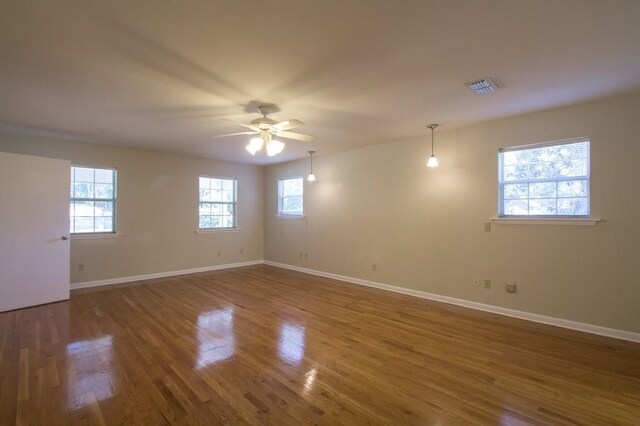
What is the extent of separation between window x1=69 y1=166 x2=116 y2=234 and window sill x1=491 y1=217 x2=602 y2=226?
637 centimetres

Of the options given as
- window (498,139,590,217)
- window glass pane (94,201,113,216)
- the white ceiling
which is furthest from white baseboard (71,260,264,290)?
window (498,139,590,217)

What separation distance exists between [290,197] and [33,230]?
4.48 m

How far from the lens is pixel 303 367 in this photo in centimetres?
261

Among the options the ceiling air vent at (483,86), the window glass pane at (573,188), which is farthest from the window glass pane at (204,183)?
the window glass pane at (573,188)

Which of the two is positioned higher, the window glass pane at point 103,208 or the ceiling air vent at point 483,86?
the ceiling air vent at point 483,86

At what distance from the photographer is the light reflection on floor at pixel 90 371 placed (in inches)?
86.4

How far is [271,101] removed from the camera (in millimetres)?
3291

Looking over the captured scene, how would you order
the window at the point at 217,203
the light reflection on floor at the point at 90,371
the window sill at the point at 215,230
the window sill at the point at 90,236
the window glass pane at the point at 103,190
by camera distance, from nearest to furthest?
the light reflection on floor at the point at 90,371, the window sill at the point at 90,236, the window glass pane at the point at 103,190, the window sill at the point at 215,230, the window at the point at 217,203

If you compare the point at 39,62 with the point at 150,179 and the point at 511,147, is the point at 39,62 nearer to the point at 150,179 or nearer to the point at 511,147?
the point at 150,179

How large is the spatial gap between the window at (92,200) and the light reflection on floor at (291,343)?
→ 164 inches

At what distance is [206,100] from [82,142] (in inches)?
136

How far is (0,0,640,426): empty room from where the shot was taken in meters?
2.03

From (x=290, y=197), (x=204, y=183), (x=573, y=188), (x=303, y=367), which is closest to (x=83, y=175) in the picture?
(x=204, y=183)

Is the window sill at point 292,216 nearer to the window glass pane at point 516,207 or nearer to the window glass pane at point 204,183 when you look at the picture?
the window glass pane at point 204,183
